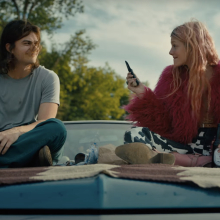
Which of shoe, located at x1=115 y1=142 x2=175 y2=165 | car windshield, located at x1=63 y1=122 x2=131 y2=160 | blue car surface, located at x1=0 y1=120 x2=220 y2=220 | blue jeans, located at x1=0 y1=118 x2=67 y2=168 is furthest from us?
car windshield, located at x1=63 y1=122 x2=131 y2=160

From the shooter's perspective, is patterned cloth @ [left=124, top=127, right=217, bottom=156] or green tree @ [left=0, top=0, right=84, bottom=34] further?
green tree @ [left=0, top=0, right=84, bottom=34]

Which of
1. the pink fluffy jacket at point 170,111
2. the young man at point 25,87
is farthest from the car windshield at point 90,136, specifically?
the young man at point 25,87

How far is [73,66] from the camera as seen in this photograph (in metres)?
25.8

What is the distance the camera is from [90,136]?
3506 millimetres

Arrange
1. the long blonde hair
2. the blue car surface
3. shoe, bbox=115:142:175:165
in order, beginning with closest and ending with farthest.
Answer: the blue car surface, shoe, bbox=115:142:175:165, the long blonde hair

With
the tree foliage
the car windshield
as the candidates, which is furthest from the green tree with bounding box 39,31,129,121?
the car windshield

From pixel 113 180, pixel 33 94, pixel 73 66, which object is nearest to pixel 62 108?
pixel 73 66

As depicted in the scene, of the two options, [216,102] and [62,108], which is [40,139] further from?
[62,108]

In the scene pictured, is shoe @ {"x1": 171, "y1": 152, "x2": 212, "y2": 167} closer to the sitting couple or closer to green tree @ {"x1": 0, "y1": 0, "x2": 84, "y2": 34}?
the sitting couple

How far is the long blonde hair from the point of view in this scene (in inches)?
117

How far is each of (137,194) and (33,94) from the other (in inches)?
73.9

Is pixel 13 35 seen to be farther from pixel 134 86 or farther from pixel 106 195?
pixel 106 195

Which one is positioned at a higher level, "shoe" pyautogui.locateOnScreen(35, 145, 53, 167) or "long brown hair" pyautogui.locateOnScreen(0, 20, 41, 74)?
"long brown hair" pyautogui.locateOnScreen(0, 20, 41, 74)

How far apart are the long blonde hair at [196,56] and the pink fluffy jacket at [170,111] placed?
0.05m
